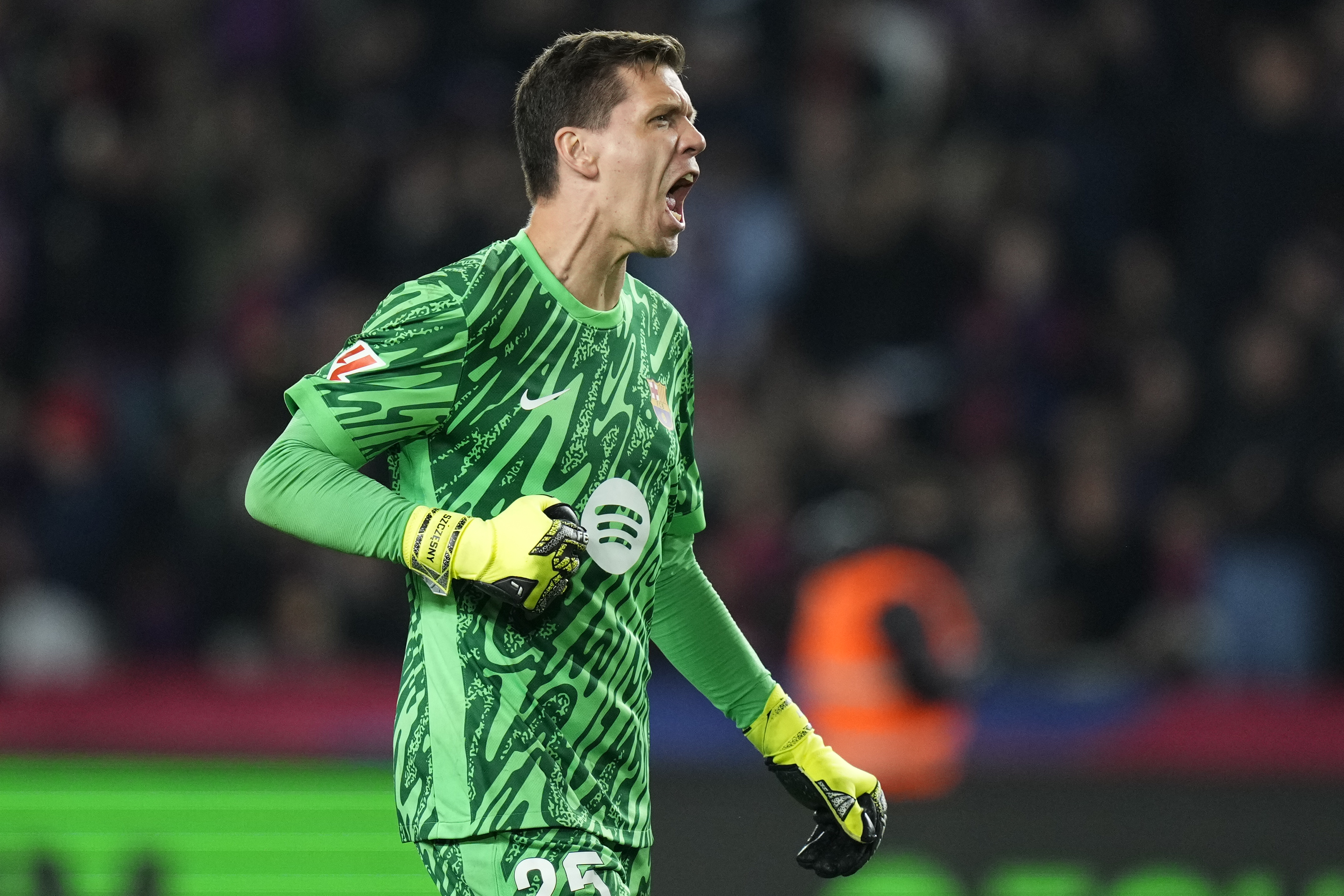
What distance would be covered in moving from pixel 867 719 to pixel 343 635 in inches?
98.1

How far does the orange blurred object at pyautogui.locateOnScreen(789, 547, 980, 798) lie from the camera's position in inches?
262

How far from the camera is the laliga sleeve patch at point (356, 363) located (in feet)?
9.90

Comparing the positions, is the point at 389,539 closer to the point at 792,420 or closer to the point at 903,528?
the point at 903,528

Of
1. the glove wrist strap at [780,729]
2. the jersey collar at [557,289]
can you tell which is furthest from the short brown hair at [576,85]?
the glove wrist strap at [780,729]

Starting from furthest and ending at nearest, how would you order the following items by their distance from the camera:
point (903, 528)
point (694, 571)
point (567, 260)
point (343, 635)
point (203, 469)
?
point (203, 469) < point (343, 635) < point (903, 528) < point (694, 571) < point (567, 260)

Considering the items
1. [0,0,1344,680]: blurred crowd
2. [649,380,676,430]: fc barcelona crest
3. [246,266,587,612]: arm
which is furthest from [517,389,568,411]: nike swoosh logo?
[0,0,1344,680]: blurred crowd

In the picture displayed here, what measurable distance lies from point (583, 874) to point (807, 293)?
6.23m

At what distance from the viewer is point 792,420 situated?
870 centimetres

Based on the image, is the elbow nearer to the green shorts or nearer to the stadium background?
the green shorts

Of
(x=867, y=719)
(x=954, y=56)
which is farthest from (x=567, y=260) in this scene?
(x=954, y=56)

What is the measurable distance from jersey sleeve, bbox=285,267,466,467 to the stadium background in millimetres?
3280

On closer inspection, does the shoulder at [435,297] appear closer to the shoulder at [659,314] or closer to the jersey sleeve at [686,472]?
the shoulder at [659,314]

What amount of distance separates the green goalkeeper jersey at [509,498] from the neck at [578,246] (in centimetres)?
3

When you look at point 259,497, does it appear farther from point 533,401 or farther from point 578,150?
point 578,150
